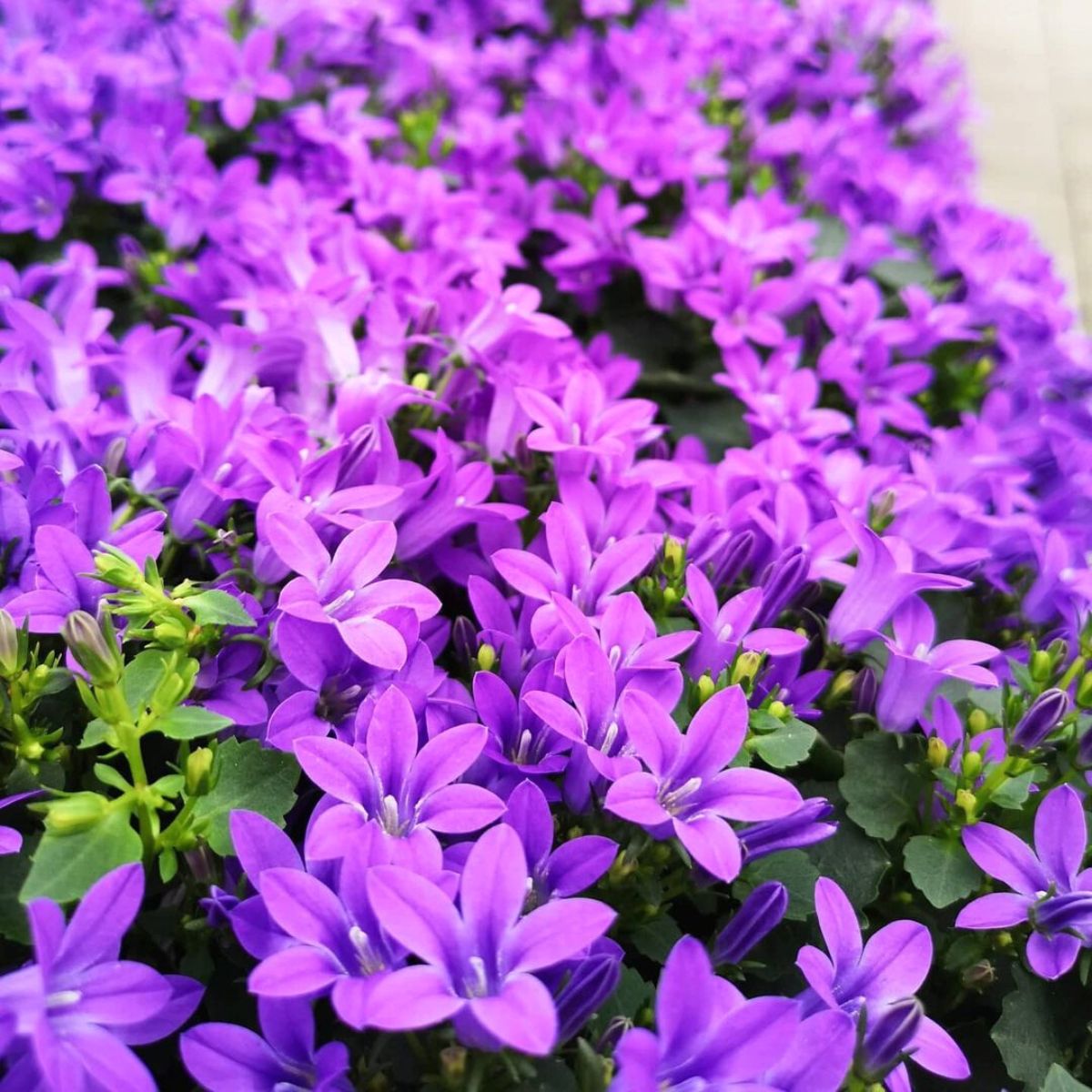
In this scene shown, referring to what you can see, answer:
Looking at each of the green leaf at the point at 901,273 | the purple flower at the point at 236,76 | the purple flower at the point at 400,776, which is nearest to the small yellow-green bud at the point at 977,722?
the purple flower at the point at 400,776

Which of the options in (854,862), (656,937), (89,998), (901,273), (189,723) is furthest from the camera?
(901,273)

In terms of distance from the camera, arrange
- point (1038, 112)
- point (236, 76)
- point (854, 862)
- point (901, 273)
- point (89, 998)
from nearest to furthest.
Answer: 1. point (89, 998)
2. point (854, 862)
3. point (236, 76)
4. point (901, 273)
5. point (1038, 112)

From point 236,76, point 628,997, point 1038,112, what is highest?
point 236,76

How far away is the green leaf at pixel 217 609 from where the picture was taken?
2.93ft

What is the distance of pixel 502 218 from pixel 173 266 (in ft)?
1.97

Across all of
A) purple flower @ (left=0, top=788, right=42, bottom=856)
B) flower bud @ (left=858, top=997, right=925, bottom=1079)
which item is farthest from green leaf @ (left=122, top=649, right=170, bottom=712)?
flower bud @ (left=858, top=997, right=925, bottom=1079)

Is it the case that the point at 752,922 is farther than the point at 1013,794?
No

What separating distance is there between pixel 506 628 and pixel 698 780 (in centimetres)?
28

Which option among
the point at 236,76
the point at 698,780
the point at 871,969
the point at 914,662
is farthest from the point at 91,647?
the point at 236,76

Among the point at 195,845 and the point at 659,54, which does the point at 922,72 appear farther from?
the point at 195,845

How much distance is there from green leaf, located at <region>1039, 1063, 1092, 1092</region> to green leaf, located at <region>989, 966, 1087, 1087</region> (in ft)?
0.22

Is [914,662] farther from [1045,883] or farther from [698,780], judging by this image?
[698,780]

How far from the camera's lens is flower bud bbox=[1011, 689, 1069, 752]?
1.02 m

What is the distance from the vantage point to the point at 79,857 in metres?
0.77
